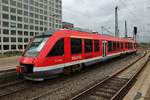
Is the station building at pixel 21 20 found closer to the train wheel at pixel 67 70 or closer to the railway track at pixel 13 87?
the train wheel at pixel 67 70

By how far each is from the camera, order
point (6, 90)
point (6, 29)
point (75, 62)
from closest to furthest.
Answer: point (6, 90) < point (75, 62) < point (6, 29)

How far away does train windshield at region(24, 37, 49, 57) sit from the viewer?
10227 mm

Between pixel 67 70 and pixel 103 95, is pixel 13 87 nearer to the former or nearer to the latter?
pixel 67 70

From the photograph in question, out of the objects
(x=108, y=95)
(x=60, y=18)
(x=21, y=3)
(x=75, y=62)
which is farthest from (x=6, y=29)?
(x=108, y=95)

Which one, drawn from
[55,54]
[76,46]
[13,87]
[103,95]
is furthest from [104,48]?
[13,87]

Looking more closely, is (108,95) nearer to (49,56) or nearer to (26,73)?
(49,56)

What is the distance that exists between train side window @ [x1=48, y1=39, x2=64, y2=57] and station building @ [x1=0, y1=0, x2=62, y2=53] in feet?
209

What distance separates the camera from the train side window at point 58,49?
10391mm

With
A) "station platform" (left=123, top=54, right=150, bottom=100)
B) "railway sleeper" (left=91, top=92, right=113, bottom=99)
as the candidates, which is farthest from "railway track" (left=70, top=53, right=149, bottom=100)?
"station platform" (left=123, top=54, right=150, bottom=100)

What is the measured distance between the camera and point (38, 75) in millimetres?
9781

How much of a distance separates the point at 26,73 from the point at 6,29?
68194 mm

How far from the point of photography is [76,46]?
12555 millimetres

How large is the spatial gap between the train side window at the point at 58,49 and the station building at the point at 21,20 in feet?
209

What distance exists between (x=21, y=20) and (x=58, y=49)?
74724 millimetres
